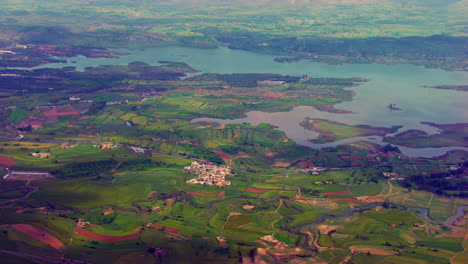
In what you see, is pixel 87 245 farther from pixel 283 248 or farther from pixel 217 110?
pixel 217 110

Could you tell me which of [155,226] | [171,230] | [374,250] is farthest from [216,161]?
[374,250]

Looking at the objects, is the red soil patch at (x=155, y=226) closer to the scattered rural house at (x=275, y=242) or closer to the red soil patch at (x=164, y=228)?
the red soil patch at (x=164, y=228)

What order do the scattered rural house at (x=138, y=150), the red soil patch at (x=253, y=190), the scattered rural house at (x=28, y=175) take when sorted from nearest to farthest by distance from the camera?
the red soil patch at (x=253, y=190)
the scattered rural house at (x=28, y=175)
the scattered rural house at (x=138, y=150)

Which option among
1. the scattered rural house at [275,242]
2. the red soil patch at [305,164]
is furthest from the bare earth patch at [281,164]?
the scattered rural house at [275,242]

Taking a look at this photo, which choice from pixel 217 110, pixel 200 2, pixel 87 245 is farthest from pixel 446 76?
pixel 200 2

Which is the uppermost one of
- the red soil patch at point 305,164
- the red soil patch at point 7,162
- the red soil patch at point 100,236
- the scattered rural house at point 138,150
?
the red soil patch at point 7,162
